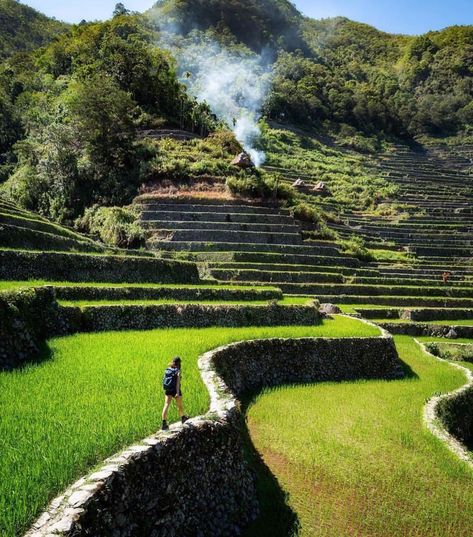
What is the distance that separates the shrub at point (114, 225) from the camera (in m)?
28.9

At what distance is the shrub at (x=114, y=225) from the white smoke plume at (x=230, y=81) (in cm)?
3844

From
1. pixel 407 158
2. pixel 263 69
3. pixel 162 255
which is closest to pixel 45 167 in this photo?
pixel 162 255

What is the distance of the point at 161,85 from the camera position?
162 ft

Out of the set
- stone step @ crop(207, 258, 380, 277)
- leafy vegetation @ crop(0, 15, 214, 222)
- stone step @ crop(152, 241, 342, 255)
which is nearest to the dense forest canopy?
leafy vegetation @ crop(0, 15, 214, 222)

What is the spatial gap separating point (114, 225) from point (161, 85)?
2529cm

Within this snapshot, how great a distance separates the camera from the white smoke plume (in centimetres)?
8200

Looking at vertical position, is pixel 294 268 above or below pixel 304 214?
below

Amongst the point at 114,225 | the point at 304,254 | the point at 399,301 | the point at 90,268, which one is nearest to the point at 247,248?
the point at 304,254

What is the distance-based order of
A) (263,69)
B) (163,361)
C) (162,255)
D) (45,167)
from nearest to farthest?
(163,361) → (162,255) → (45,167) → (263,69)

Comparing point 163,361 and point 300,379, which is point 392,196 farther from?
point 163,361

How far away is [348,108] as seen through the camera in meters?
103

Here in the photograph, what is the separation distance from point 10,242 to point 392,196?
169 feet

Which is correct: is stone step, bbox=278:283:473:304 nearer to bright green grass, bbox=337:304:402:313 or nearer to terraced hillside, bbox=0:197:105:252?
bright green grass, bbox=337:304:402:313

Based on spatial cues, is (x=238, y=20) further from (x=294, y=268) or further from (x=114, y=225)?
(x=294, y=268)
